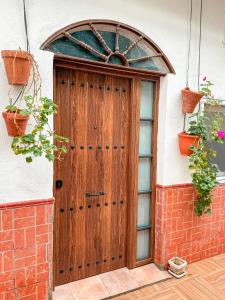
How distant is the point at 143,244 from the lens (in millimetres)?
2479

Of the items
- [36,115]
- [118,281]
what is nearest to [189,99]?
[36,115]

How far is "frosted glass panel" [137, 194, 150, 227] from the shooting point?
2.42 meters

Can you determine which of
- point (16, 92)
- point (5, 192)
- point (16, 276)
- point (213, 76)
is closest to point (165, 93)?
point (213, 76)

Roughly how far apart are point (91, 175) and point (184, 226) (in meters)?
1.17

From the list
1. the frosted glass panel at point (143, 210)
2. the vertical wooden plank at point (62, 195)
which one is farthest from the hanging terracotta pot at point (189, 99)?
→ the vertical wooden plank at point (62, 195)

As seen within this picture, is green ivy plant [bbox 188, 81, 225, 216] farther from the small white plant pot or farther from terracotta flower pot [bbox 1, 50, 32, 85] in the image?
terracotta flower pot [bbox 1, 50, 32, 85]

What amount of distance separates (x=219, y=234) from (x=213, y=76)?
1840mm

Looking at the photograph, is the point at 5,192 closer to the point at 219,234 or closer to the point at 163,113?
the point at 163,113

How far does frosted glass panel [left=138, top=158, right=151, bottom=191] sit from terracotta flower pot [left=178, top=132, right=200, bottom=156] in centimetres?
37

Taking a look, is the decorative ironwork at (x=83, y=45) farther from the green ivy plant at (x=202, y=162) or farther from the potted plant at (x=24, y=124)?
the green ivy plant at (x=202, y=162)

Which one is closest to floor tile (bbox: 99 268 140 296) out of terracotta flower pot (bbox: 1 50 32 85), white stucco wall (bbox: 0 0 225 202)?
white stucco wall (bbox: 0 0 225 202)

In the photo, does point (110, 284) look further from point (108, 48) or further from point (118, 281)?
point (108, 48)

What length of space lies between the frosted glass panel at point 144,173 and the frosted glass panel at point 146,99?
46 cm

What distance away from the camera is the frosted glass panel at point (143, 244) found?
2.45 meters
